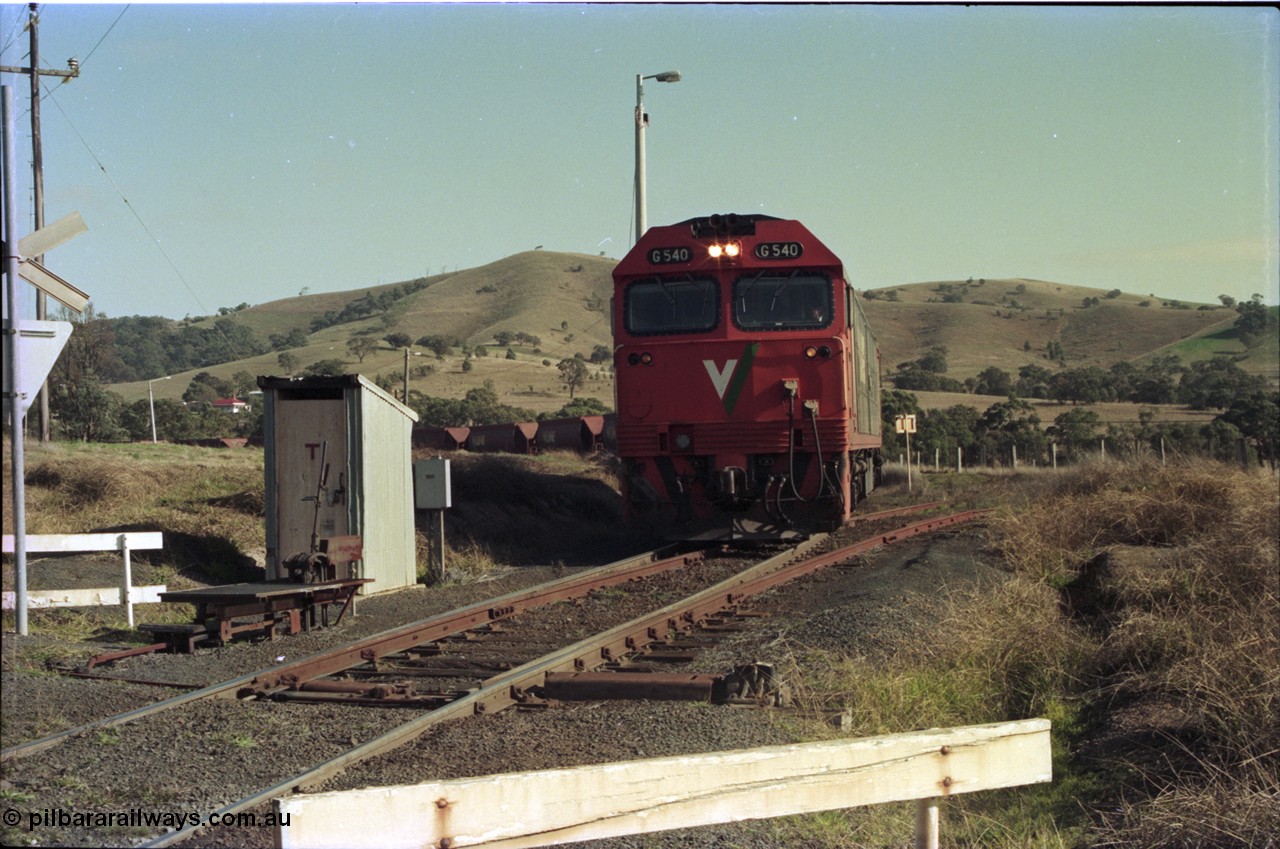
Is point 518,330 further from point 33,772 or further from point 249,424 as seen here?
point 33,772

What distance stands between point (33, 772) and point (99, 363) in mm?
40304

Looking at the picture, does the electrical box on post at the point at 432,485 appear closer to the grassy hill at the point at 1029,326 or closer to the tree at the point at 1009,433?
the tree at the point at 1009,433

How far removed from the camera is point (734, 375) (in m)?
14.8

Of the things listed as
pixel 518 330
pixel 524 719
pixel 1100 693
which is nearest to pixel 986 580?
pixel 1100 693

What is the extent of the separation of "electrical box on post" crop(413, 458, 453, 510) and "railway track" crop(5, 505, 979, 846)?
9.35 ft

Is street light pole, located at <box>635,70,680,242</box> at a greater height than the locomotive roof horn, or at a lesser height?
greater

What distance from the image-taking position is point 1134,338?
9881 cm

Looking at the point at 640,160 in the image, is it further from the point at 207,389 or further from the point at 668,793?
the point at 207,389

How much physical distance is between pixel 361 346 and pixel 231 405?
2768cm

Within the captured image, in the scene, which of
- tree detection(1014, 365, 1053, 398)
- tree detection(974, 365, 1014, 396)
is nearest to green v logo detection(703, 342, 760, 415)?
tree detection(1014, 365, 1053, 398)

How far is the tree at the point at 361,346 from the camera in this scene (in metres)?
86.2

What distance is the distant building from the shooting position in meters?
61.9

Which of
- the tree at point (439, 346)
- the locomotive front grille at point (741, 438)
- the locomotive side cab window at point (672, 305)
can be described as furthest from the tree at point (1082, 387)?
the locomotive side cab window at point (672, 305)

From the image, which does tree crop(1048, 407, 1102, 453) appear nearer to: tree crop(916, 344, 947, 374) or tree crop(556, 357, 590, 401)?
tree crop(556, 357, 590, 401)
